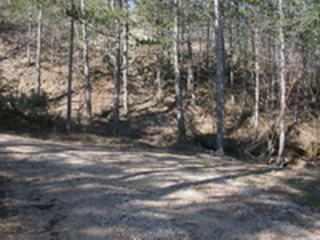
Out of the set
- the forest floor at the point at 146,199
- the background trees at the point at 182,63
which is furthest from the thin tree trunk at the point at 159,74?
the forest floor at the point at 146,199

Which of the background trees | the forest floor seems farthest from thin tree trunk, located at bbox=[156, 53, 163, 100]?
the forest floor

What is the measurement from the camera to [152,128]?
77.3ft

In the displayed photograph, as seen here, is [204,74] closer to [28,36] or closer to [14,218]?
[28,36]

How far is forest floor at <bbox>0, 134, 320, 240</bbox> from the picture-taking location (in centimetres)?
657

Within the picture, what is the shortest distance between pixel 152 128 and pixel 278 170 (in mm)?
12182

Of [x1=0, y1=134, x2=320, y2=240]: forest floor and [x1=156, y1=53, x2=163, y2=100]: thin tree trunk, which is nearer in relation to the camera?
[x1=0, y1=134, x2=320, y2=240]: forest floor

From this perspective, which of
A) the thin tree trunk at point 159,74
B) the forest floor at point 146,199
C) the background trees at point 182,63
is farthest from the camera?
the thin tree trunk at point 159,74

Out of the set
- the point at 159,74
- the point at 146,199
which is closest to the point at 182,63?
the point at 159,74

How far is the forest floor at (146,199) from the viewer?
657 cm

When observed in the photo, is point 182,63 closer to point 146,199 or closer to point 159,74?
point 159,74

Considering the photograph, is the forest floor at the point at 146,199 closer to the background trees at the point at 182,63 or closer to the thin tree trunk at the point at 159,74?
the background trees at the point at 182,63

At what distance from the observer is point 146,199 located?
8086mm

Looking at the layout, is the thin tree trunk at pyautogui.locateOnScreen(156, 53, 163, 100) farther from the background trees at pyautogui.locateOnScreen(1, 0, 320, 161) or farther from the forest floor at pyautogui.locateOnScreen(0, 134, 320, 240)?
the forest floor at pyautogui.locateOnScreen(0, 134, 320, 240)

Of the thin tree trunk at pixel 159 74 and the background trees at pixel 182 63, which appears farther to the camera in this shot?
the thin tree trunk at pixel 159 74
